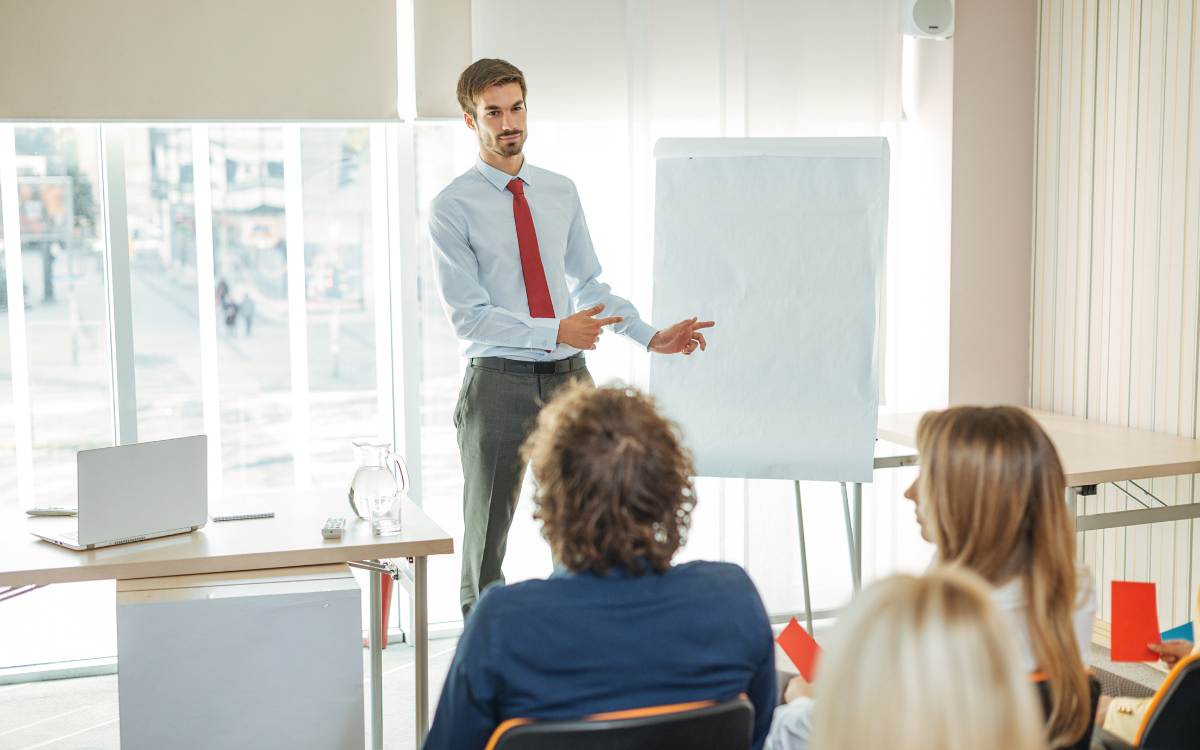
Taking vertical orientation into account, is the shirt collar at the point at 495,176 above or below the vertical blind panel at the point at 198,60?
below

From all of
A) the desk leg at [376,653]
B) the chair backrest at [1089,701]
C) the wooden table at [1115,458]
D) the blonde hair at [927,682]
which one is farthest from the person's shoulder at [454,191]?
the blonde hair at [927,682]

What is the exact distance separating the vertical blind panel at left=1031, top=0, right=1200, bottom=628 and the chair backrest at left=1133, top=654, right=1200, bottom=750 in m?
2.18

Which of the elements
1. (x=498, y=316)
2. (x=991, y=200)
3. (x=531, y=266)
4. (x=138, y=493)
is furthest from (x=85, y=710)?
(x=991, y=200)

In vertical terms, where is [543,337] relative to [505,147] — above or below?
below

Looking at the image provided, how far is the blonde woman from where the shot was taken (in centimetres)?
143

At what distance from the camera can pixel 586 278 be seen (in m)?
3.31

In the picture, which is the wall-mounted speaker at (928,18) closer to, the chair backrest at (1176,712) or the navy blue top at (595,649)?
the chair backrest at (1176,712)

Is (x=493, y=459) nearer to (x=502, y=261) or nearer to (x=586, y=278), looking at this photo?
(x=502, y=261)

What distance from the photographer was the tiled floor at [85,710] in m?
3.03

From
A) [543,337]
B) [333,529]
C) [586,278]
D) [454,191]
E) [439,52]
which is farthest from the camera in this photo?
[439,52]

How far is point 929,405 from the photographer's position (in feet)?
13.5

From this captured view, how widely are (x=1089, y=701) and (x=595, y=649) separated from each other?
2.00 ft

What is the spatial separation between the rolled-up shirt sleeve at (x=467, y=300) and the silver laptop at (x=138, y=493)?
878 mm

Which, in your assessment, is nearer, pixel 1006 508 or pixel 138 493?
pixel 1006 508
